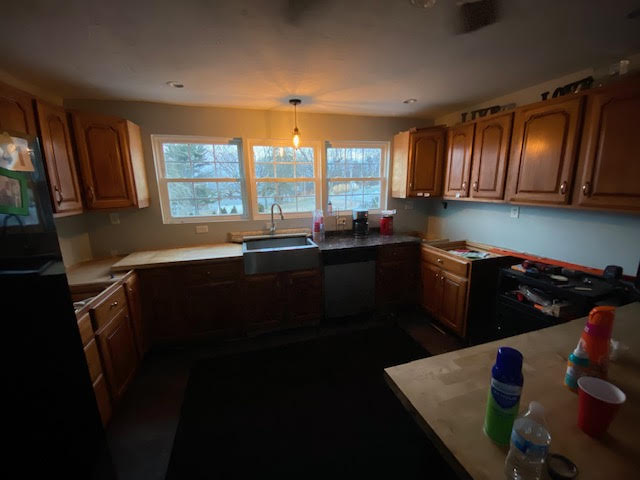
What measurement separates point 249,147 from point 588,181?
2.83m

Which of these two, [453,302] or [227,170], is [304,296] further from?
[227,170]

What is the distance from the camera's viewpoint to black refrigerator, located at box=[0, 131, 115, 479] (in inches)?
28.9

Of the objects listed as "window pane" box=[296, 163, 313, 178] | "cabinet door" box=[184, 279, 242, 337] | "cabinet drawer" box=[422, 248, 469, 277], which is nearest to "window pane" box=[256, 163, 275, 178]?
"window pane" box=[296, 163, 313, 178]

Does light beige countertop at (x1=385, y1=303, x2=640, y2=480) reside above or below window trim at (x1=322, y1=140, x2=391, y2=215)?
below

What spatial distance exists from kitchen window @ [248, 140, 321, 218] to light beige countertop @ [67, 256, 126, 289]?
143cm

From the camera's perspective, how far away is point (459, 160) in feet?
8.79

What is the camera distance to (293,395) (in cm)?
190

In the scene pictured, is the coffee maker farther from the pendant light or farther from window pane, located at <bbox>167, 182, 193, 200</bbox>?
window pane, located at <bbox>167, 182, 193, 200</bbox>

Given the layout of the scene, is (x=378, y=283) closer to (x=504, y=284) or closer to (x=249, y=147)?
(x=504, y=284)

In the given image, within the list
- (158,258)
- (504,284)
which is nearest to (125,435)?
(158,258)

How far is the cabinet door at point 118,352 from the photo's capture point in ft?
5.45

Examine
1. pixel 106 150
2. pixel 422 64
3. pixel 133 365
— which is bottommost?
pixel 133 365

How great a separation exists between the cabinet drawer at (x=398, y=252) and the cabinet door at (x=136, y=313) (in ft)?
7.47

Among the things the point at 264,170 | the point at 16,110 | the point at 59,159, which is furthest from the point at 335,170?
the point at 16,110
